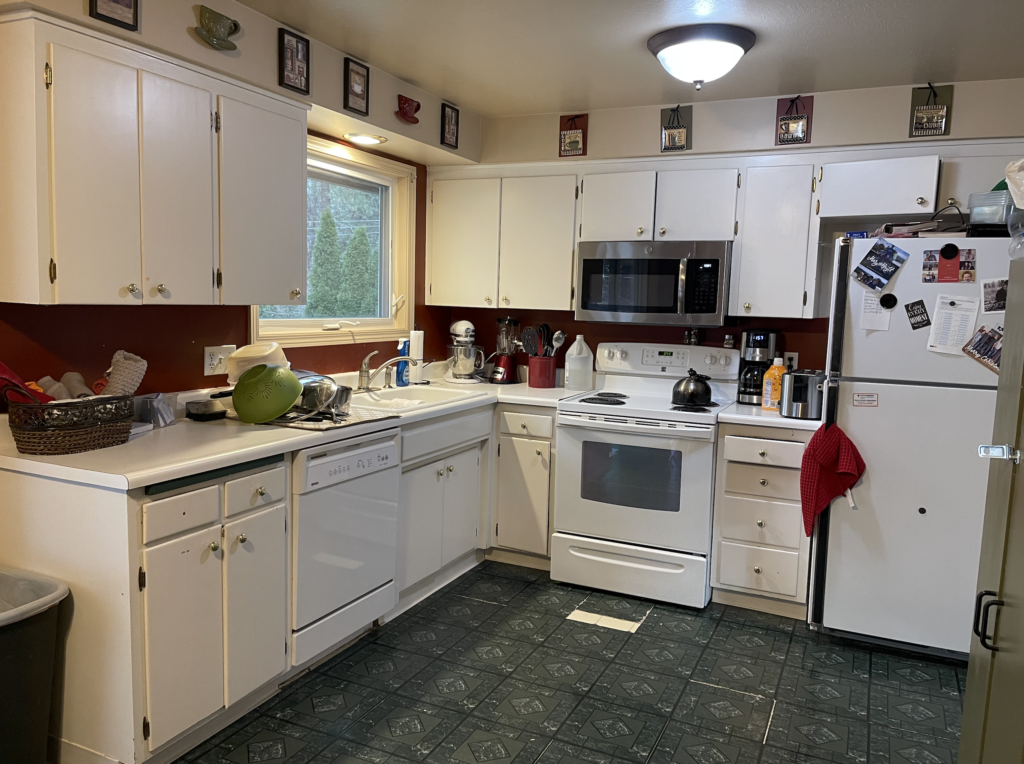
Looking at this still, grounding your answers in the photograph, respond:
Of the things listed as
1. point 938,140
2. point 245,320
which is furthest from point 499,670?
point 938,140

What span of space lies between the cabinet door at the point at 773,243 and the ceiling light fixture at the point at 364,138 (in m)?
1.73

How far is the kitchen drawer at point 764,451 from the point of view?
3.16 metres

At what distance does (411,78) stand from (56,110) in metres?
1.65

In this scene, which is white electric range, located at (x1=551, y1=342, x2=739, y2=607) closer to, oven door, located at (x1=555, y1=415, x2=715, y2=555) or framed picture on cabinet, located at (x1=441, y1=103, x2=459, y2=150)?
oven door, located at (x1=555, y1=415, x2=715, y2=555)

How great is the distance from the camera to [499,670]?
8.98 feet

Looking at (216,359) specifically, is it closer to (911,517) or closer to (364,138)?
(364,138)

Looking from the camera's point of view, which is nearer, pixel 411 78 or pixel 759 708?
pixel 759 708

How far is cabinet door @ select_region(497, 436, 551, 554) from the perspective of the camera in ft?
12.1

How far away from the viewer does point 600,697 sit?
102 inches

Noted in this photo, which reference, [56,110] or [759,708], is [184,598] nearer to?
[56,110]

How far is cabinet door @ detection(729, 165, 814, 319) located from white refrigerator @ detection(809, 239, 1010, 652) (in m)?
0.55

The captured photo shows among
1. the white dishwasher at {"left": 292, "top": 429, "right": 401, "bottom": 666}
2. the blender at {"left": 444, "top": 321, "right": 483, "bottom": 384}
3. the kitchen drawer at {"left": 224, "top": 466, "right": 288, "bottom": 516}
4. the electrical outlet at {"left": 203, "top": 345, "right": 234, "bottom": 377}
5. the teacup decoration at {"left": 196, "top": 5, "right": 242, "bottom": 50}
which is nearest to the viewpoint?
the kitchen drawer at {"left": 224, "top": 466, "right": 288, "bottom": 516}

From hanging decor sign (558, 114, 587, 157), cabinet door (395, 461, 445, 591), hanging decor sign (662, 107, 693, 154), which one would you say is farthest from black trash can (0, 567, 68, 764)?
hanging decor sign (662, 107, 693, 154)

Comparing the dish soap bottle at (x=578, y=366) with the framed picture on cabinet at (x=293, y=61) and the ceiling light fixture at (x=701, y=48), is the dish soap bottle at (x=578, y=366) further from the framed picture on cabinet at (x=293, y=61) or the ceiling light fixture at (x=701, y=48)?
the framed picture on cabinet at (x=293, y=61)
